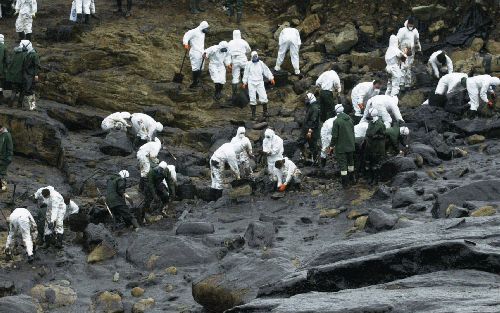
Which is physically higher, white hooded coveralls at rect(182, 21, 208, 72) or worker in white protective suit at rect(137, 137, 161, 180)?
white hooded coveralls at rect(182, 21, 208, 72)

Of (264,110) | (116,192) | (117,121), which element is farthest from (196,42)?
(116,192)

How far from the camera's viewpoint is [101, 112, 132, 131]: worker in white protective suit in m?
20.1

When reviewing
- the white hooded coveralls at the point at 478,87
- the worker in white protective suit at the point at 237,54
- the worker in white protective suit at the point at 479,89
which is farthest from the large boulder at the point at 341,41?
the white hooded coveralls at the point at 478,87

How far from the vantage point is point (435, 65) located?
21.1 meters

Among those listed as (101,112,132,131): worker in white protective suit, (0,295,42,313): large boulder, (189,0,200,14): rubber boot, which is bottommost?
(0,295,42,313): large boulder

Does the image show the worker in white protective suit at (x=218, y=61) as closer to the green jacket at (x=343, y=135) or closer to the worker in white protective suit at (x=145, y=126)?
the worker in white protective suit at (x=145, y=126)

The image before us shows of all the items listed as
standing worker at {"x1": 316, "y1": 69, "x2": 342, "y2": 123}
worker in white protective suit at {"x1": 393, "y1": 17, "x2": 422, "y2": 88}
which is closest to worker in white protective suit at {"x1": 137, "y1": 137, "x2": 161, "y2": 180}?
standing worker at {"x1": 316, "y1": 69, "x2": 342, "y2": 123}

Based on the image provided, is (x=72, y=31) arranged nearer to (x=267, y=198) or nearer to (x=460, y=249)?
(x=267, y=198)

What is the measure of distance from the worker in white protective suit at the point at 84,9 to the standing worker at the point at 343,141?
9809 millimetres

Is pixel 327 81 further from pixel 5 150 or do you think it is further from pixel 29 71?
pixel 5 150

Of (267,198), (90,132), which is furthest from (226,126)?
(267,198)

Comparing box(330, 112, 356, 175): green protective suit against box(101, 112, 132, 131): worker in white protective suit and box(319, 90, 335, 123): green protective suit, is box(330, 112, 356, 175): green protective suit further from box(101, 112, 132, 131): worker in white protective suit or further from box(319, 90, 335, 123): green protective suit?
box(101, 112, 132, 131): worker in white protective suit

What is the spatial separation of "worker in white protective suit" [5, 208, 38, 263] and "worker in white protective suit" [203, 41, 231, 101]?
8.54 metres

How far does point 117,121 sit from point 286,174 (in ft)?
15.8
